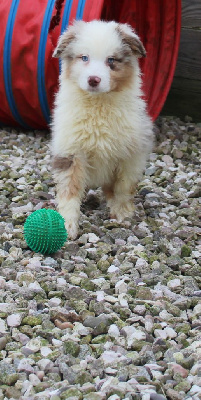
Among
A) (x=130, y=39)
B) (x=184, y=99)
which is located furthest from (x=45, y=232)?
(x=184, y=99)

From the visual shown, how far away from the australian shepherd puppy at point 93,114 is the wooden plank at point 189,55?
228 cm

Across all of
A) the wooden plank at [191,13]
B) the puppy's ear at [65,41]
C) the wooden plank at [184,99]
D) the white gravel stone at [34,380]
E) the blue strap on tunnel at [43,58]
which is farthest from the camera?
the wooden plank at [184,99]

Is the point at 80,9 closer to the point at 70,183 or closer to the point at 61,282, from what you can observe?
the point at 70,183

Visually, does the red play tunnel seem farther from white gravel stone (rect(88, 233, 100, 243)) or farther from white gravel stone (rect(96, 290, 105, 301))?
white gravel stone (rect(96, 290, 105, 301))

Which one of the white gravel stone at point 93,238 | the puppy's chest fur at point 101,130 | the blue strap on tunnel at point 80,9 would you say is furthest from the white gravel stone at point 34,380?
the blue strap on tunnel at point 80,9

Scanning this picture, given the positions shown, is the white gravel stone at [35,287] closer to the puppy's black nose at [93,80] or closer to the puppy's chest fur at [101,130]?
the puppy's chest fur at [101,130]

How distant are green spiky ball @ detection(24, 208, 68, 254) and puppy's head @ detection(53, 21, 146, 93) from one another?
0.73 metres

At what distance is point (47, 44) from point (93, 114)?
4.66ft

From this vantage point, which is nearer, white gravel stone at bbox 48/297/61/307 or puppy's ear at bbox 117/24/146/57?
white gravel stone at bbox 48/297/61/307

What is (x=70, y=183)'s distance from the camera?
3799 millimetres

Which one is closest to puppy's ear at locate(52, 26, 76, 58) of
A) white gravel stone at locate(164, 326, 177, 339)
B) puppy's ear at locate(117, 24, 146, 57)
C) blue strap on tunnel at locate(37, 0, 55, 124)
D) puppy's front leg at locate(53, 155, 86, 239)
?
puppy's ear at locate(117, 24, 146, 57)

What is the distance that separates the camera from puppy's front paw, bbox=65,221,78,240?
369cm

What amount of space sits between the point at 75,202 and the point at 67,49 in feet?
2.79

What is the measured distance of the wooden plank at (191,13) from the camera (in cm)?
599
